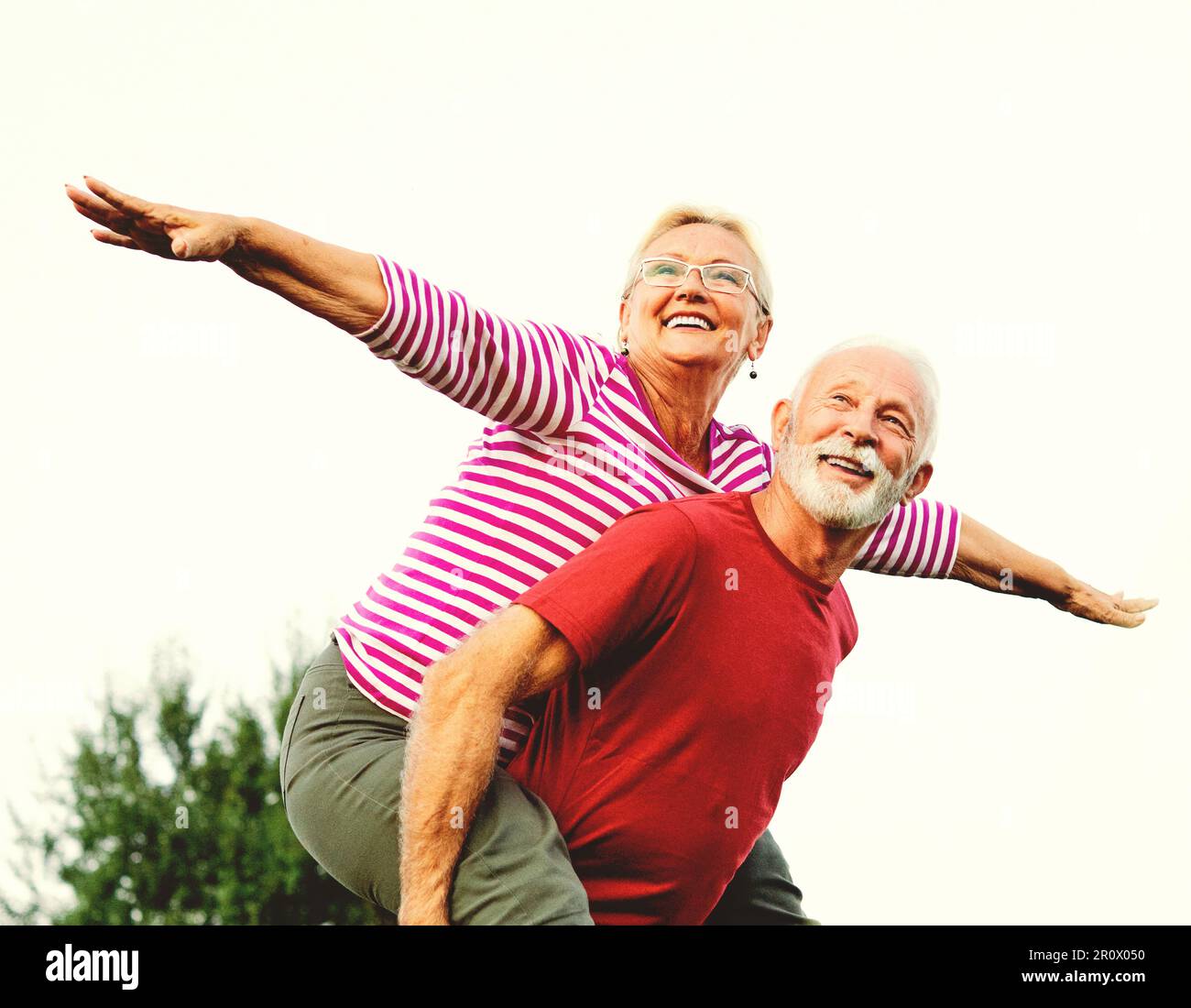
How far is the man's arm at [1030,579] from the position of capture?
4.29 meters

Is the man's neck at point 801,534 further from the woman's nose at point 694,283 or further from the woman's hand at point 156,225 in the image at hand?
the woman's hand at point 156,225

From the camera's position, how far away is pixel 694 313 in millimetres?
3830

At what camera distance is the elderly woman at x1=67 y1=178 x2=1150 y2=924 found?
299cm

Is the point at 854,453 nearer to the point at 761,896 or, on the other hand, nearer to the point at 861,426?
the point at 861,426

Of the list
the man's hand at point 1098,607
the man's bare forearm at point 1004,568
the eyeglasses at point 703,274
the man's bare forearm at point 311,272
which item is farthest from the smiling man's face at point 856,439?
the man's bare forearm at point 311,272

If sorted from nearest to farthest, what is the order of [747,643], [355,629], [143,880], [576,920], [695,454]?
[576,920], [747,643], [355,629], [695,454], [143,880]

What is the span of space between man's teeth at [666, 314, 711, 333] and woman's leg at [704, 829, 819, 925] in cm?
148

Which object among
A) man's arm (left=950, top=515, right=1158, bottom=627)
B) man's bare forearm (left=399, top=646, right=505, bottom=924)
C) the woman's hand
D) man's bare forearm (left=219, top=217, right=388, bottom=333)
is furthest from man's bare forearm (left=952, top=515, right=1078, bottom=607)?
the woman's hand

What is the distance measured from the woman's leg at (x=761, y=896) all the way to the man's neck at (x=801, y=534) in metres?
1.05

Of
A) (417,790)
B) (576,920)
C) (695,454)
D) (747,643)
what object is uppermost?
(695,454)

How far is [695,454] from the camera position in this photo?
3857mm
